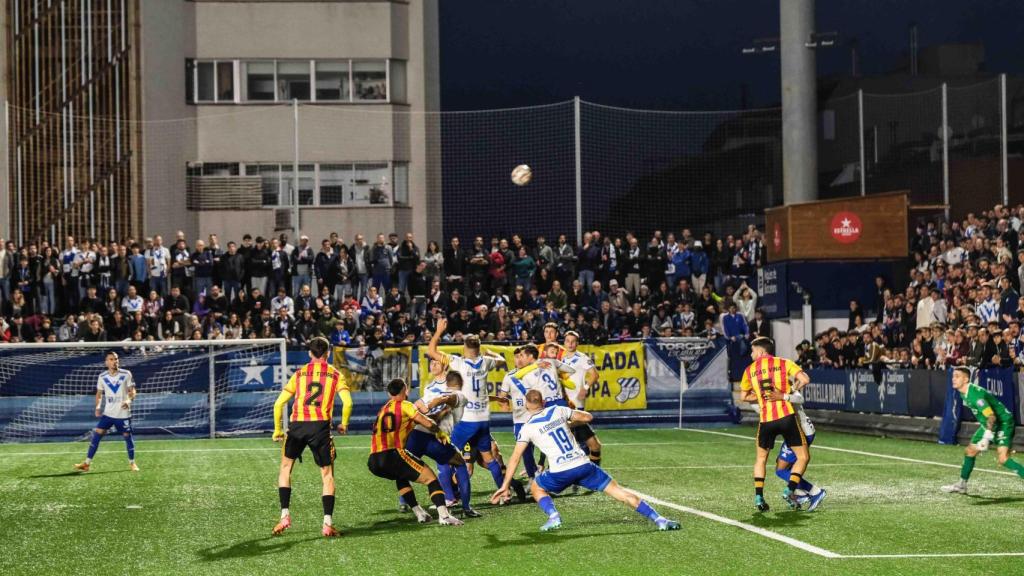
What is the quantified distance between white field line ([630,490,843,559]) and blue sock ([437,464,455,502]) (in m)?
2.57

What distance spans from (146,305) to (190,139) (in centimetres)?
1411

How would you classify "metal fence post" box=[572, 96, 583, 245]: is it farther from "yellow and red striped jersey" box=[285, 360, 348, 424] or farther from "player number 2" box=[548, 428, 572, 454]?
"player number 2" box=[548, 428, 572, 454]

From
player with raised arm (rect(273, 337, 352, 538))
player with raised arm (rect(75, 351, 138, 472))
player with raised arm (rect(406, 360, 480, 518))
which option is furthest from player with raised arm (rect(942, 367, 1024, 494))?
player with raised arm (rect(75, 351, 138, 472))

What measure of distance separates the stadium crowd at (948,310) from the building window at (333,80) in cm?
2095

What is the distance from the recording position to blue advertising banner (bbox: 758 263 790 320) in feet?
117

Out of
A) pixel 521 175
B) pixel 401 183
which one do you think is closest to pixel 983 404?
pixel 521 175

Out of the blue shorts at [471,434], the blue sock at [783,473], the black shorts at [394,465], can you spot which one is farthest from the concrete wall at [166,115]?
the blue sock at [783,473]

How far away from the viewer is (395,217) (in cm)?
4738

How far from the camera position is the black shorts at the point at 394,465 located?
47.3 ft

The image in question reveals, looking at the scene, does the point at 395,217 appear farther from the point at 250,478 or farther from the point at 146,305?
the point at 250,478

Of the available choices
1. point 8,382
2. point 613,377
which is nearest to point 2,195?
point 8,382

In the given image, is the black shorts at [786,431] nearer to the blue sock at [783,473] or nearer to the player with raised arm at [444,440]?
the blue sock at [783,473]

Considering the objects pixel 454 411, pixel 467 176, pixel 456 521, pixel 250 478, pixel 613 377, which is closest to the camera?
pixel 456 521

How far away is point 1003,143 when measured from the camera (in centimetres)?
3662
